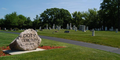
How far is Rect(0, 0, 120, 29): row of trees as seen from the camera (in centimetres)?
5686

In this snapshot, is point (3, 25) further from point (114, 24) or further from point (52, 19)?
point (114, 24)

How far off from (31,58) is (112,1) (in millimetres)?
58278

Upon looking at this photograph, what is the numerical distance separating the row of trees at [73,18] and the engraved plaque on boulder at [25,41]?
5317 cm

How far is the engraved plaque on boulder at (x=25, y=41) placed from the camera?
294 inches

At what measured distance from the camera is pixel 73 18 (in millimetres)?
77000

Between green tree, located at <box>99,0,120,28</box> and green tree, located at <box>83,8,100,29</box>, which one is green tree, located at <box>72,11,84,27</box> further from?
green tree, located at <box>99,0,120,28</box>

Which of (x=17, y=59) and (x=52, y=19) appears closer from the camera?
(x=17, y=59)

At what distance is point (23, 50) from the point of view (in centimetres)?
780

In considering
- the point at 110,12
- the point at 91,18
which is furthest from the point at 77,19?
the point at 110,12

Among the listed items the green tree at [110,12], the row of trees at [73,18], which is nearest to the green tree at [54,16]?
the row of trees at [73,18]

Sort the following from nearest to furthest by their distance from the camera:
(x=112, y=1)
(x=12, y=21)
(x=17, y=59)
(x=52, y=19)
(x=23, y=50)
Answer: (x=17, y=59) < (x=23, y=50) < (x=112, y=1) < (x=12, y=21) < (x=52, y=19)

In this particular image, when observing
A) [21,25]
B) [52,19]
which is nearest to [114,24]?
[52,19]

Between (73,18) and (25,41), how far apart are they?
232 feet

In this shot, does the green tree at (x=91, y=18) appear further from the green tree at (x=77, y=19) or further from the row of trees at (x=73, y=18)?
the green tree at (x=77, y=19)
